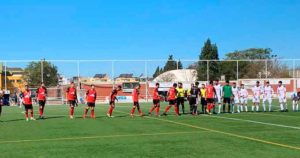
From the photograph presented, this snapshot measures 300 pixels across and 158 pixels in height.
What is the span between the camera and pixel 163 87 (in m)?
50.0

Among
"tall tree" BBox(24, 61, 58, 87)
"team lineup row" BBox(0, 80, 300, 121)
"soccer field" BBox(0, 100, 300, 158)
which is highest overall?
"tall tree" BBox(24, 61, 58, 87)

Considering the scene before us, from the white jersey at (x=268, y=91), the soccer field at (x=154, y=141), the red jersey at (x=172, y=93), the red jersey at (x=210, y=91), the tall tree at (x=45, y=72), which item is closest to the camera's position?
the soccer field at (x=154, y=141)

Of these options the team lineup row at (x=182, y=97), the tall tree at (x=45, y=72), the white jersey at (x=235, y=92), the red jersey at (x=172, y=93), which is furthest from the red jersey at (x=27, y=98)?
the tall tree at (x=45, y=72)

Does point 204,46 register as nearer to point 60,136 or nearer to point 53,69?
point 53,69

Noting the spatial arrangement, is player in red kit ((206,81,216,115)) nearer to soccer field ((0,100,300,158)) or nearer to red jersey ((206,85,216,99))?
red jersey ((206,85,216,99))

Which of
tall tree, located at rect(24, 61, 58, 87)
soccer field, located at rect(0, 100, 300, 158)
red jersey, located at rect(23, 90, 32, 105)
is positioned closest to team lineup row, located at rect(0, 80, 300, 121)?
red jersey, located at rect(23, 90, 32, 105)

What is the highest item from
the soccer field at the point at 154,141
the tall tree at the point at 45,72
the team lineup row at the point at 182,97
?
the tall tree at the point at 45,72

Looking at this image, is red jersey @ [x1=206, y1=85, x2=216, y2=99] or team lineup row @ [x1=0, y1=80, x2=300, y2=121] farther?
red jersey @ [x1=206, y1=85, x2=216, y2=99]

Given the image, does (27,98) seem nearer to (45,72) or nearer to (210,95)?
(210,95)

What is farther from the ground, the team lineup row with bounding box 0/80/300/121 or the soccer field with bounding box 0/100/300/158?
the team lineup row with bounding box 0/80/300/121

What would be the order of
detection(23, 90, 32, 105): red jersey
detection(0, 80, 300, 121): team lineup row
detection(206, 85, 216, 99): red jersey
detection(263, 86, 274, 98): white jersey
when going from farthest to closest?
detection(263, 86, 274, 98): white jersey
detection(206, 85, 216, 99): red jersey
detection(0, 80, 300, 121): team lineup row
detection(23, 90, 32, 105): red jersey

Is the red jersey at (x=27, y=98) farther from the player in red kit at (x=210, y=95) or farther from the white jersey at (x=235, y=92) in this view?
the white jersey at (x=235, y=92)

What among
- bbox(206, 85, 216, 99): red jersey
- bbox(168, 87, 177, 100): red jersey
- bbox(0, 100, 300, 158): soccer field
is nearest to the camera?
bbox(0, 100, 300, 158): soccer field

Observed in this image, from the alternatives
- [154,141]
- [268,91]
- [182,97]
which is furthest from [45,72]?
[154,141]
